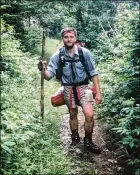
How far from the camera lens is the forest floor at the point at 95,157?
18.6 ft

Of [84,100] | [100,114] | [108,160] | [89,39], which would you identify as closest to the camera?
[108,160]

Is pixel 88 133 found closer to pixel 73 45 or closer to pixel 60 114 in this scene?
pixel 73 45

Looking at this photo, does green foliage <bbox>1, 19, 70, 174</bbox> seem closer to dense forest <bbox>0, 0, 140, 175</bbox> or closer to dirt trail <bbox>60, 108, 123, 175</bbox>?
dense forest <bbox>0, 0, 140, 175</bbox>

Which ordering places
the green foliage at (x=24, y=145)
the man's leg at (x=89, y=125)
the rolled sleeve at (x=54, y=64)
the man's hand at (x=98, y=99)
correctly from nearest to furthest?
the green foliage at (x=24, y=145), the man's leg at (x=89, y=125), the man's hand at (x=98, y=99), the rolled sleeve at (x=54, y=64)

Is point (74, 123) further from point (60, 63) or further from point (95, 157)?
point (60, 63)

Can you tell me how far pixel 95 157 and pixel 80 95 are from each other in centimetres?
131

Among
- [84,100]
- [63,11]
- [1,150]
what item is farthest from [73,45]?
[63,11]

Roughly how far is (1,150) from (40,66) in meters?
2.66

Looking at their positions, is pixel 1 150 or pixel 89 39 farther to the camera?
pixel 89 39

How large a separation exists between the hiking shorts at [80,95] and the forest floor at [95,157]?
3.17 feet

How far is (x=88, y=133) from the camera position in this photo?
6.56m

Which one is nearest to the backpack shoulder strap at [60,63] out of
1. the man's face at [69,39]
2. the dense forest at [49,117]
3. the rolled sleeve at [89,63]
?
the man's face at [69,39]

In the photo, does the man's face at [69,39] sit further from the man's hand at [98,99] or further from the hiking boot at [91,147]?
the hiking boot at [91,147]

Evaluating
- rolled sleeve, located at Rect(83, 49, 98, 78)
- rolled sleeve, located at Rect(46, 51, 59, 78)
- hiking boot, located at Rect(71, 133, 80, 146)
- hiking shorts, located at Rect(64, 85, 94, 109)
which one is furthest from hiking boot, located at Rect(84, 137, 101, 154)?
rolled sleeve, located at Rect(46, 51, 59, 78)
